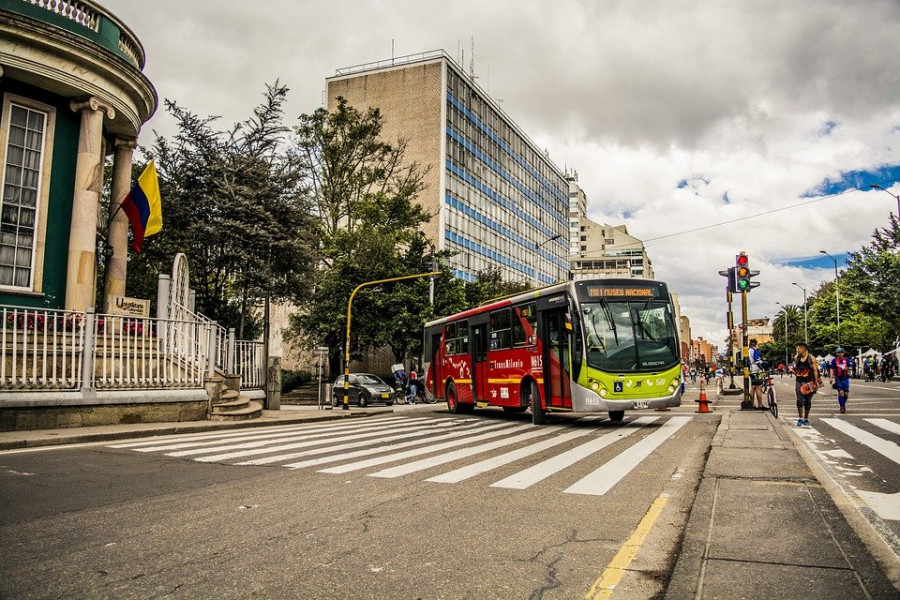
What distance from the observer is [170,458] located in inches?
360

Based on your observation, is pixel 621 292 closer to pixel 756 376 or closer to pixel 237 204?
pixel 756 376

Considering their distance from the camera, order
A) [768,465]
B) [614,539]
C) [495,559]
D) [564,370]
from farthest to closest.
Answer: [564,370] → [768,465] → [614,539] → [495,559]

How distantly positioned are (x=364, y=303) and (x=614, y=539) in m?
32.1

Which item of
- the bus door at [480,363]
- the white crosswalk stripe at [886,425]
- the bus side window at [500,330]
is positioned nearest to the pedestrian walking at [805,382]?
the white crosswalk stripe at [886,425]

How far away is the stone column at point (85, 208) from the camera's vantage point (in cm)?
1576

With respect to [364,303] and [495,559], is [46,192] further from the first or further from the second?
[364,303]

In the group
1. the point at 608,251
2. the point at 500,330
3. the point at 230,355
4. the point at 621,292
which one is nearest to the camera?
the point at 621,292

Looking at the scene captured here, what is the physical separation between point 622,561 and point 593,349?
10127 mm

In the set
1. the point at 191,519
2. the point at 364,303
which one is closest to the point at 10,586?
the point at 191,519

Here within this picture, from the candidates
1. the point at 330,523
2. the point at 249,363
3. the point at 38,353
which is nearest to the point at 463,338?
the point at 249,363

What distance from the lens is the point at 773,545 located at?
171 inches

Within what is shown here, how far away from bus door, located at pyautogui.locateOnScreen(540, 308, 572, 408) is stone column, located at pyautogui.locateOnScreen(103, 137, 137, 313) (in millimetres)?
11664

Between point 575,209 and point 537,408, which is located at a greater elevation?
point 575,209

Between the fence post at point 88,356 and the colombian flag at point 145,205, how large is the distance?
4.15 metres
